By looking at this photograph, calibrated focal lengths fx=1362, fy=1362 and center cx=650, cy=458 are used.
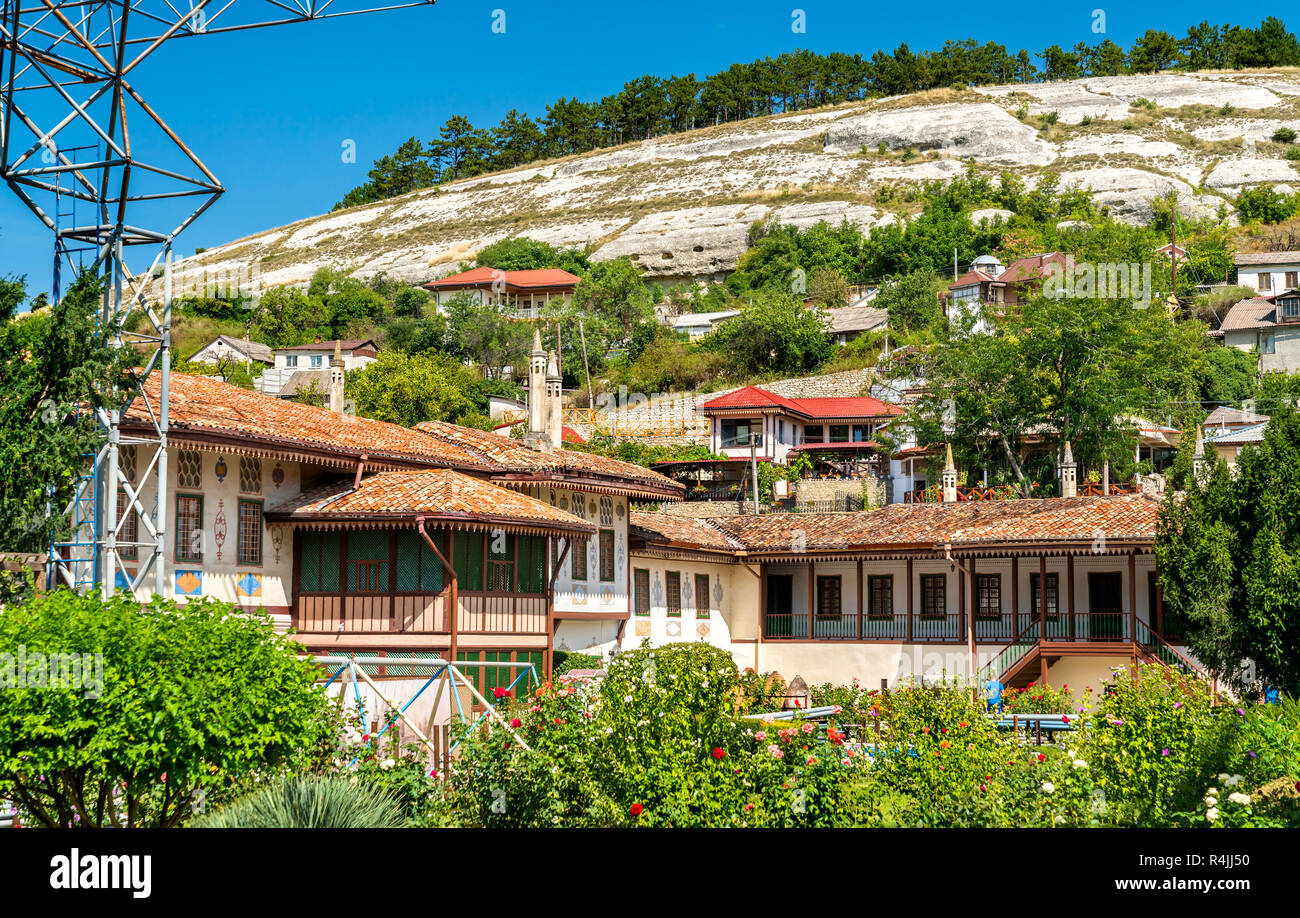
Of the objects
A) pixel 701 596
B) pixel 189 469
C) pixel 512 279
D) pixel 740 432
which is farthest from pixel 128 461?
pixel 512 279

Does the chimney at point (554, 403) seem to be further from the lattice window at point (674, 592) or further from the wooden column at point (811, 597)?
the wooden column at point (811, 597)

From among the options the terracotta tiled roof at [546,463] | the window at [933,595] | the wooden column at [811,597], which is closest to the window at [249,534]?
the terracotta tiled roof at [546,463]

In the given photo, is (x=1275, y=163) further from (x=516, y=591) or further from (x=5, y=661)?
(x=5, y=661)

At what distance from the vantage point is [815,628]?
30250 millimetres

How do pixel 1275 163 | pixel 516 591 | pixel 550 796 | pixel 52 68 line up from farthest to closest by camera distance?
pixel 1275 163 → pixel 516 591 → pixel 52 68 → pixel 550 796

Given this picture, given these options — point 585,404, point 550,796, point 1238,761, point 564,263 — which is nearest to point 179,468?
point 550,796

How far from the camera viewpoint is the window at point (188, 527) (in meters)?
18.7

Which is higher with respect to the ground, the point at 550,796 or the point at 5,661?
the point at 5,661

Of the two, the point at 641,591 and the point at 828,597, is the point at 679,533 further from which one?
the point at 828,597

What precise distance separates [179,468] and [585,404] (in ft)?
154

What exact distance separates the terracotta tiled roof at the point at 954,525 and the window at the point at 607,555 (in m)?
4.76

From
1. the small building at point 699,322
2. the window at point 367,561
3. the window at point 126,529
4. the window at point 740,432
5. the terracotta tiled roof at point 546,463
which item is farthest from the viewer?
the small building at point 699,322

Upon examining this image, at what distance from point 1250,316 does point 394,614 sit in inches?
2094

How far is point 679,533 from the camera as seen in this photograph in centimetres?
2883
